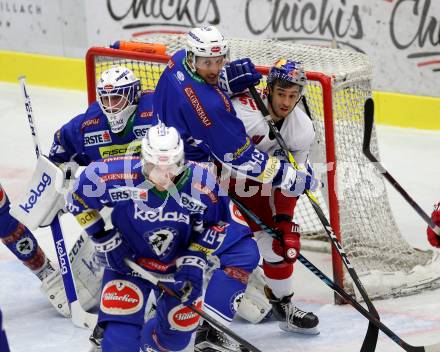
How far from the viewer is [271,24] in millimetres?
6973

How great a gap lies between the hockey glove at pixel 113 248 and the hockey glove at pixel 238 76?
0.94 metres

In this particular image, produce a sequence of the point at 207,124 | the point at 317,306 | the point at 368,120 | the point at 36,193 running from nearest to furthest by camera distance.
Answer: the point at 207,124
the point at 368,120
the point at 36,193
the point at 317,306

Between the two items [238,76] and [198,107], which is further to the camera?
[238,76]

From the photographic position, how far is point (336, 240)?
161 inches

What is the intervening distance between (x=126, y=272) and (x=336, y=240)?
98 centimetres

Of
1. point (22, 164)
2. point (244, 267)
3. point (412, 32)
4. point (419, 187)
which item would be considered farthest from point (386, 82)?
point (244, 267)

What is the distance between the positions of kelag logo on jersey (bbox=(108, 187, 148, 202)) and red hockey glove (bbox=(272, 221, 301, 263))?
84cm

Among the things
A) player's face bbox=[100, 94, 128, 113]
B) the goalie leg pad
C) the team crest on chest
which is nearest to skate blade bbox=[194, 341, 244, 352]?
the goalie leg pad

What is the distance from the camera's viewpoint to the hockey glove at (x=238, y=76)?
13.5 ft

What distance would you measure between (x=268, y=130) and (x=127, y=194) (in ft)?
3.07

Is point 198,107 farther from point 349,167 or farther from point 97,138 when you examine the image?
point 349,167

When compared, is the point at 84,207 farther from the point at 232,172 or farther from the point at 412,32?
the point at 412,32

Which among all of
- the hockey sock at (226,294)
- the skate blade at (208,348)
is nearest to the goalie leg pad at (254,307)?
the skate blade at (208,348)

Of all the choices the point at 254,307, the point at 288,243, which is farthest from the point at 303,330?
the point at 288,243
